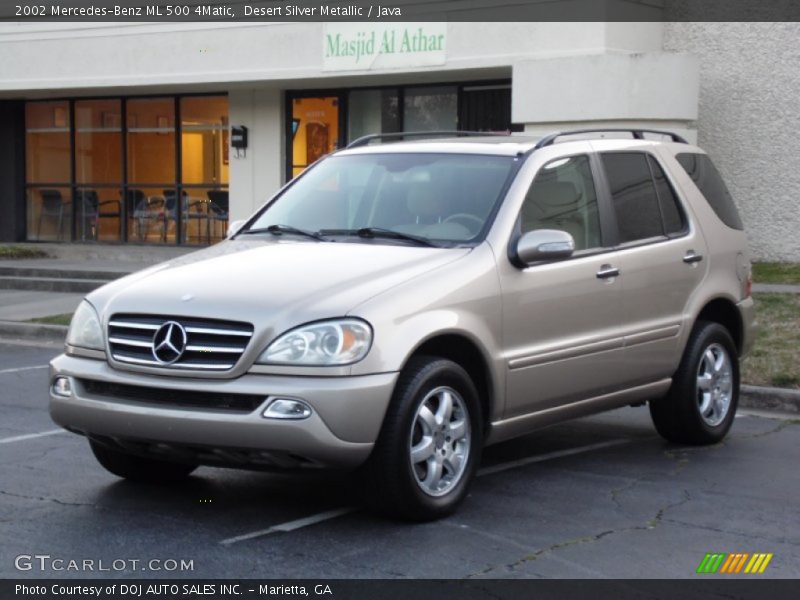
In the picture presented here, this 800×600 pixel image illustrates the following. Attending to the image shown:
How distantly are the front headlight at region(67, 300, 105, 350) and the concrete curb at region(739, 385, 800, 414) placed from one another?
5.63 meters

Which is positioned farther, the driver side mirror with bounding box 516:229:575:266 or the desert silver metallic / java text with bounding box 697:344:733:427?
the desert silver metallic / java text with bounding box 697:344:733:427

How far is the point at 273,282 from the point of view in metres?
6.06

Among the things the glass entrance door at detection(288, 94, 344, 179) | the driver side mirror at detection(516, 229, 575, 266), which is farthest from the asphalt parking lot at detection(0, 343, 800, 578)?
the glass entrance door at detection(288, 94, 344, 179)

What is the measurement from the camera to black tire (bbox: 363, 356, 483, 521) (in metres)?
5.83

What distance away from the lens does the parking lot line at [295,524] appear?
19.0 feet

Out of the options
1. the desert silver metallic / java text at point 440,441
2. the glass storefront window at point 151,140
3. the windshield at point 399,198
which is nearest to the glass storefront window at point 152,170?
the glass storefront window at point 151,140

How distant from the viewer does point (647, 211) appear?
7871 mm

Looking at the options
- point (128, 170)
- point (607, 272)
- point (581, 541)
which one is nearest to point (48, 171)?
point (128, 170)

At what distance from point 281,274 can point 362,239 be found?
75cm

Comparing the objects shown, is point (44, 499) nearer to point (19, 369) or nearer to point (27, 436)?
point (27, 436)

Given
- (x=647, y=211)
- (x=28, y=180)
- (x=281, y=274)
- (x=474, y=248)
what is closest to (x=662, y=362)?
(x=647, y=211)

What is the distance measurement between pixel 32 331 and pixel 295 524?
9.05m

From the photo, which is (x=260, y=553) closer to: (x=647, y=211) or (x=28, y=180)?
(x=647, y=211)

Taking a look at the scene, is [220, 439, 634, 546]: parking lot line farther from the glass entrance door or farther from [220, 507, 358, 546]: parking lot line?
the glass entrance door
